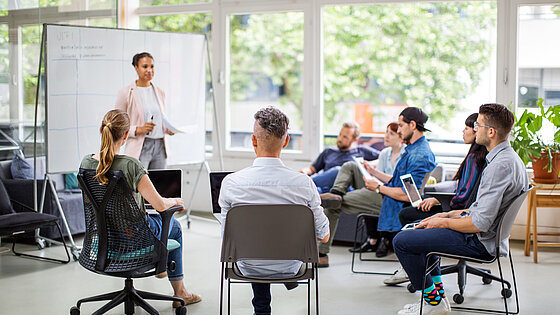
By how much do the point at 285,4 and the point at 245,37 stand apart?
998 millimetres

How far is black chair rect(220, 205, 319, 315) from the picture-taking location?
265 centimetres

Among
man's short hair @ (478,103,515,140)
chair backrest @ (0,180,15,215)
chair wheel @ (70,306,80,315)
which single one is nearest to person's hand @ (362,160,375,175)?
man's short hair @ (478,103,515,140)

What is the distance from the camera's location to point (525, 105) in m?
5.75

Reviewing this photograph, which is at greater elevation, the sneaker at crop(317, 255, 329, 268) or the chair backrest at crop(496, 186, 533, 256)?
the chair backrest at crop(496, 186, 533, 256)

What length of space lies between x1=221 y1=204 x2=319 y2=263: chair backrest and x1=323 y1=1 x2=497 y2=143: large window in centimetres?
390

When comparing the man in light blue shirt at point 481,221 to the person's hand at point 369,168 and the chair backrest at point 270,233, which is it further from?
the person's hand at point 369,168

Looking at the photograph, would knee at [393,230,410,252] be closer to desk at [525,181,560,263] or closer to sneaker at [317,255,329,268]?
sneaker at [317,255,329,268]

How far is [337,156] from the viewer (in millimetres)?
5824

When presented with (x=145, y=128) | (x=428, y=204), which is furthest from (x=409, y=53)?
(x=428, y=204)

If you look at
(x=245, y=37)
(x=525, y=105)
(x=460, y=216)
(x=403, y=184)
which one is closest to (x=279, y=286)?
(x=403, y=184)

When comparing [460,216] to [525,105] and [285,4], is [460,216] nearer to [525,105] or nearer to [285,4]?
[525,105]

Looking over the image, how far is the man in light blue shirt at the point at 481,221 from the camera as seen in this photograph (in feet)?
10.6

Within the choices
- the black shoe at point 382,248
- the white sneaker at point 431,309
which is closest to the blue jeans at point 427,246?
the white sneaker at point 431,309

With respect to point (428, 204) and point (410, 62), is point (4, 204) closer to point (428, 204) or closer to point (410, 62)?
point (428, 204)
